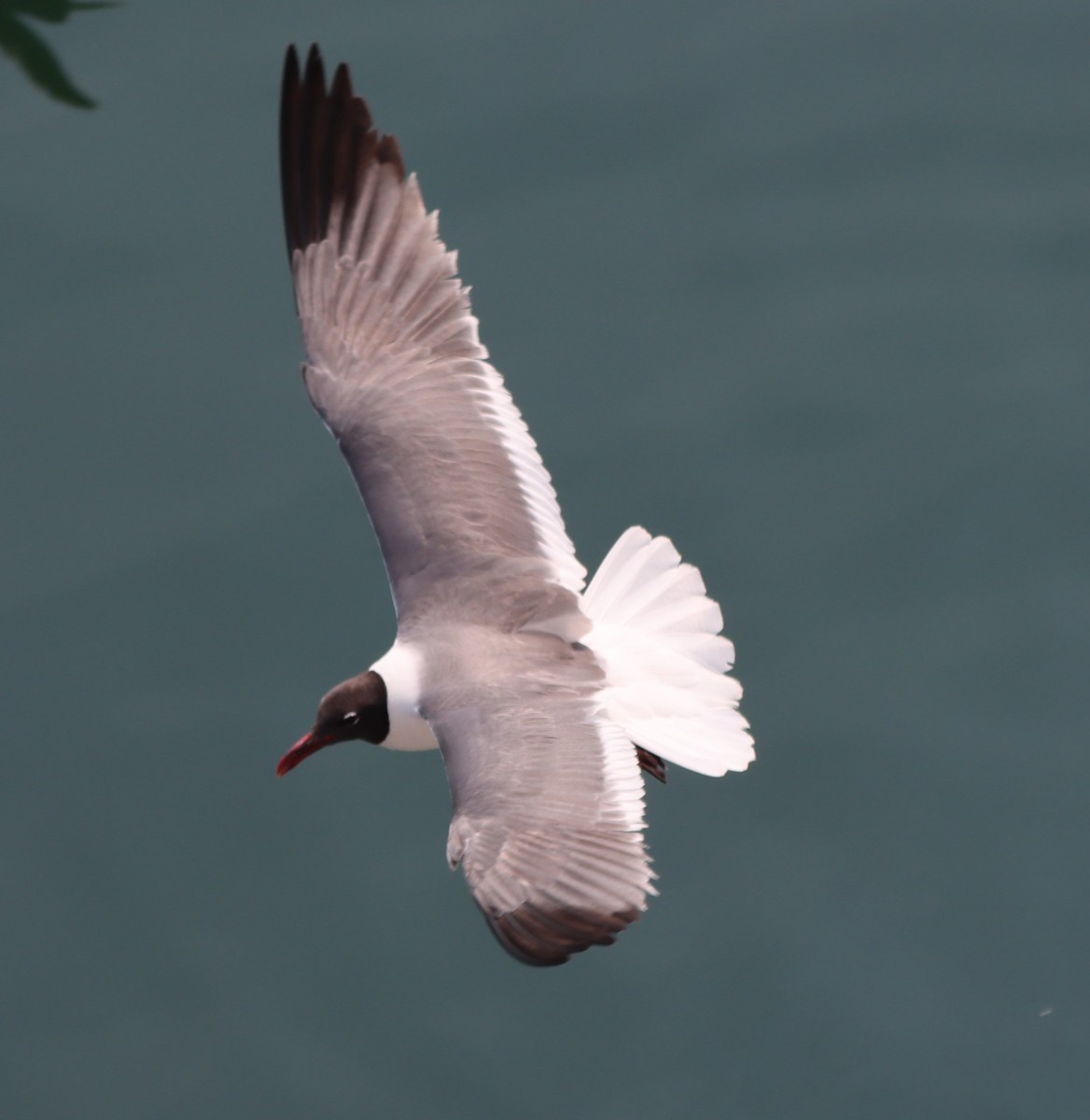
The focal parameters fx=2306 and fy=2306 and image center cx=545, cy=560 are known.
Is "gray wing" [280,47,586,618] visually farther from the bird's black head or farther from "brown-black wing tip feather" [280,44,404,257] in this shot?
the bird's black head

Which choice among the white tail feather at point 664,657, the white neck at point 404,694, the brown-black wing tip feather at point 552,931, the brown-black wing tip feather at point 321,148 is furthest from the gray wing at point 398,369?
the brown-black wing tip feather at point 552,931

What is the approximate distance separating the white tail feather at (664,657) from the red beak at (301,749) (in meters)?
0.72

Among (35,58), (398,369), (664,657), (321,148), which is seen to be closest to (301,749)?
(664,657)

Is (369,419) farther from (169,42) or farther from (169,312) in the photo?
(169,42)

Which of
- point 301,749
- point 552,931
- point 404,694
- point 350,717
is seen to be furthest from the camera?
point 301,749

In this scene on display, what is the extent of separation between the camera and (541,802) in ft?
16.4

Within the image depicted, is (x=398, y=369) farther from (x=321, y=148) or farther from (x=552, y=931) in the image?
(x=552, y=931)

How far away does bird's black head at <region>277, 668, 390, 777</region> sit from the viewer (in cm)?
566

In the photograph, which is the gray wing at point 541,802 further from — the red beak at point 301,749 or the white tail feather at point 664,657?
the red beak at point 301,749

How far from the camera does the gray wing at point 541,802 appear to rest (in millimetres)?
4707

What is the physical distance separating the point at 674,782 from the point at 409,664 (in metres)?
1.30

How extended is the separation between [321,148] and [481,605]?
147cm

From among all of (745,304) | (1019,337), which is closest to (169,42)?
(745,304)

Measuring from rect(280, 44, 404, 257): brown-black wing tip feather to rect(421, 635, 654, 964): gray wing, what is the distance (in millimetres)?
1488
